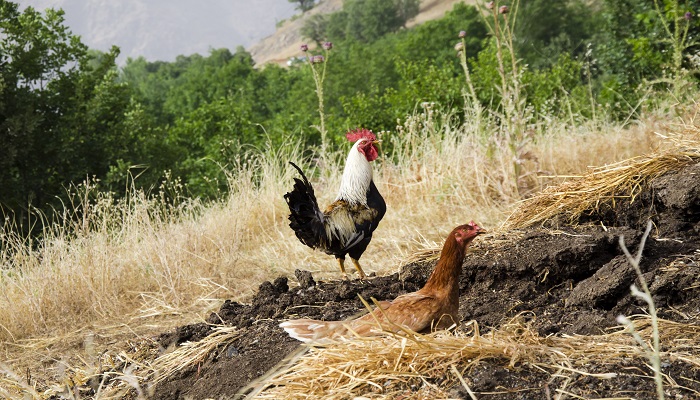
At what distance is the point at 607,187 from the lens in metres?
3.87

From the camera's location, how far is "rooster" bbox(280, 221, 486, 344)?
2.59 meters

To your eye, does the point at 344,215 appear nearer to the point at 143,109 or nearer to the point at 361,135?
the point at 361,135

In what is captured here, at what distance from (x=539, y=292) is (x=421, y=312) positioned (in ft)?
2.87

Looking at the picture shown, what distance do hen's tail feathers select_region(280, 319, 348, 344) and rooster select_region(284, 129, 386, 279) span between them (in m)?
1.60

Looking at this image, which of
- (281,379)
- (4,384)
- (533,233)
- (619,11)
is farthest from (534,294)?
(619,11)

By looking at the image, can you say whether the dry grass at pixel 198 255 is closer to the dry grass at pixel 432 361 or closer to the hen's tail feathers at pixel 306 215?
the hen's tail feathers at pixel 306 215

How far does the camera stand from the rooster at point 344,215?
436cm

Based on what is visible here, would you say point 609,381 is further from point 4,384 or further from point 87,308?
point 87,308

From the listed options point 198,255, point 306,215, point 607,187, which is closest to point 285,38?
point 198,255

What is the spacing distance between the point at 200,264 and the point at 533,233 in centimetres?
278

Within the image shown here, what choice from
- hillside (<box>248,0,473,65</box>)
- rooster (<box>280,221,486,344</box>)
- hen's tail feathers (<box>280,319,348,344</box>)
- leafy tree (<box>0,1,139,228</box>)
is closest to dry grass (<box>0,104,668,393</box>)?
rooster (<box>280,221,486,344</box>)

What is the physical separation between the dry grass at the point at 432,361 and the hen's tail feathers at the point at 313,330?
1.16 feet

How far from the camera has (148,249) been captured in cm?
548

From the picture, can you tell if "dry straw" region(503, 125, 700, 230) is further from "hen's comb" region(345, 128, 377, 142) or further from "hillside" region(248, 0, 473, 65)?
"hillside" region(248, 0, 473, 65)
